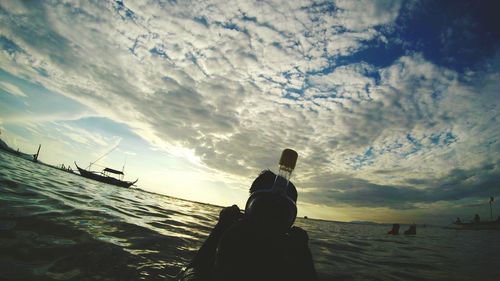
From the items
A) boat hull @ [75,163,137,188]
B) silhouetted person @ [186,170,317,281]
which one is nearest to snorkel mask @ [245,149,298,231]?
silhouetted person @ [186,170,317,281]

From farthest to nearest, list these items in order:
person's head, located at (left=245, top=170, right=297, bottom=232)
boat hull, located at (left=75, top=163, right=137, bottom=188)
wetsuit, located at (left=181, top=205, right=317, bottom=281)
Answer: boat hull, located at (left=75, top=163, right=137, bottom=188)
person's head, located at (left=245, top=170, right=297, bottom=232)
wetsuit, located at (left=181, top=205, right=317, bottom=281)

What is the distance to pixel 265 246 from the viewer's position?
1437 millimetres

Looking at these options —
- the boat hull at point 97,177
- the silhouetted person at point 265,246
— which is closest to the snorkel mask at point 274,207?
the silhouetted person at point 265,246

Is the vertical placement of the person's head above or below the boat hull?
above

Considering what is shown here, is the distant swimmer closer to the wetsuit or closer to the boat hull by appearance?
the wetsuit

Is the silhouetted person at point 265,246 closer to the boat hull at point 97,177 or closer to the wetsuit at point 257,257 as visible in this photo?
the wetsuit at point 257,257

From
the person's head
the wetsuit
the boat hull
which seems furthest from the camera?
the boat hull

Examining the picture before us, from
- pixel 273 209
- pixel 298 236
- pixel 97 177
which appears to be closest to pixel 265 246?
pixel 273 209

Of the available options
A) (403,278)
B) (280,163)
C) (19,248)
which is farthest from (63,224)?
(403,278)

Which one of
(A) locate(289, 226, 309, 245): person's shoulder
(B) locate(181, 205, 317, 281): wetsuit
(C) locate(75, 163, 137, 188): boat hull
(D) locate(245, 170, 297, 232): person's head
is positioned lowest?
(C) locate(75, 163, 137, 188): boat hull

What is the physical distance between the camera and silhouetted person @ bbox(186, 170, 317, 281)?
1364 millimetres

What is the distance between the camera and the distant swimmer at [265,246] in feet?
4.48

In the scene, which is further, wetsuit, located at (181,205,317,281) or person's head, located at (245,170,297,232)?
person's head, located at (245,170,297,232)

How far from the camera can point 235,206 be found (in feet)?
8.05
